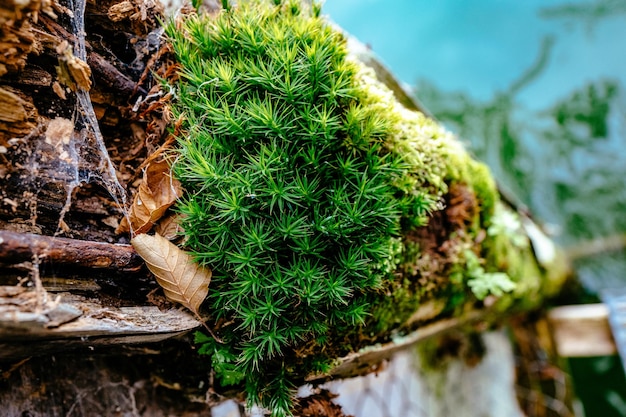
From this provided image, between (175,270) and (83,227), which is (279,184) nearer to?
(175,270)

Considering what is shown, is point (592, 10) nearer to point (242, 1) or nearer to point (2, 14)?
point (242, 1)

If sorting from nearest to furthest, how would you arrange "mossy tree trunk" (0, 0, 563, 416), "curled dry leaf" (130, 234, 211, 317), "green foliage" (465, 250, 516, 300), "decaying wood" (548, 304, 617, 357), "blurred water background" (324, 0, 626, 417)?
"mossy tree trunk" (0, 0, 563, 416)
"curled dry leaf" (130, 234, 211, 317)
"green foliage" (465, 250, 516, 300)
"decaying wood" (548, 304, 617, 357)
"blurred water background" (324, 0, 626, 417)

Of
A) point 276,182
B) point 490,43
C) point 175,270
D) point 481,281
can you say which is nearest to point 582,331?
point 481,281

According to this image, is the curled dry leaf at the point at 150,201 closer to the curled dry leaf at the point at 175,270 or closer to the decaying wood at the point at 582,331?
the curled dry leaf at the point at 175,270

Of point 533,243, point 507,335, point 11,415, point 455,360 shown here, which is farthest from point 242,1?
point 507,335

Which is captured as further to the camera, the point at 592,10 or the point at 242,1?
the point at 592,10

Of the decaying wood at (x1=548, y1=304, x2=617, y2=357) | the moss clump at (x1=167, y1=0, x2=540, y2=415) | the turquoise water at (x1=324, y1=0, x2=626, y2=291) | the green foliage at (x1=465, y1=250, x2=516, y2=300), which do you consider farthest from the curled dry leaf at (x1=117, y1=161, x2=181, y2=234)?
the turquoise water at (x1=324, y1=0, x2=626, y2=291)

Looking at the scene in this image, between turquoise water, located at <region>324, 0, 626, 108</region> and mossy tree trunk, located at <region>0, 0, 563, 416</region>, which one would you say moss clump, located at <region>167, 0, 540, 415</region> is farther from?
turquoise water, located at <region>324, 0, 626, 108</region>
